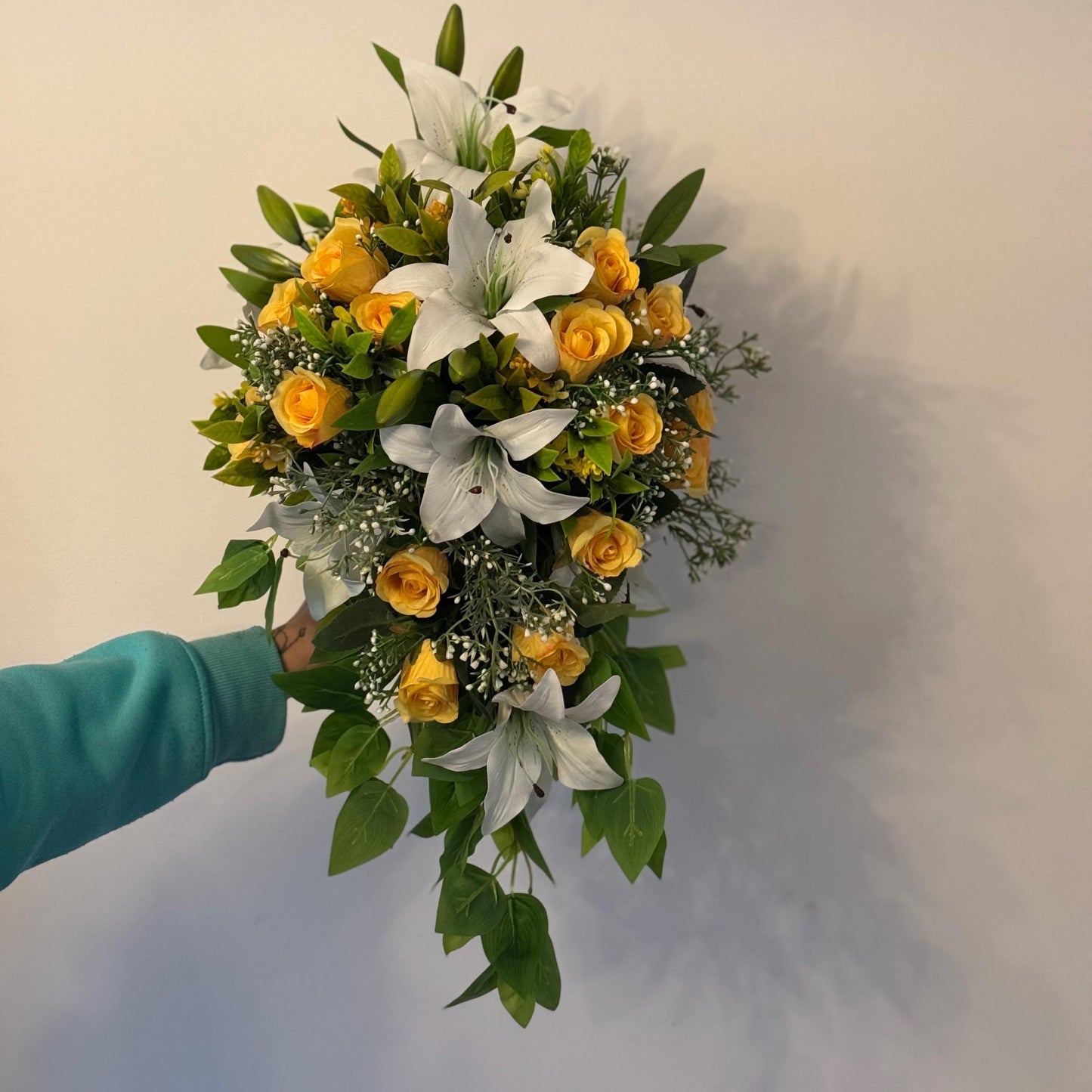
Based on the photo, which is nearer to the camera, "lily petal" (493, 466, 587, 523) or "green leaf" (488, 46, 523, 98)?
"lily petal" (493, 466, 587, 523)

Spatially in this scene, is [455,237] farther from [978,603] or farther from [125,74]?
[978,603]

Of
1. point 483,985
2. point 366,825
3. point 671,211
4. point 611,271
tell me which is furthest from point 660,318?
point 483,985

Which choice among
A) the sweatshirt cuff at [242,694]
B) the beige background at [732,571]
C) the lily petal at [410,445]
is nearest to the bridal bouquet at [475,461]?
the lily petal at [410,445]

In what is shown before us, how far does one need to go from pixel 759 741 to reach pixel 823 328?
0.49 meters

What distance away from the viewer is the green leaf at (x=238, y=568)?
658mm

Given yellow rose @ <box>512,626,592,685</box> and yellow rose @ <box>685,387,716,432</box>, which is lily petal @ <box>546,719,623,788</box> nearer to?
yellow rose @ <box>512,626,592,685</box>

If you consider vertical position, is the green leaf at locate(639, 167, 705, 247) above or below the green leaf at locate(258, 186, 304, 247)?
below

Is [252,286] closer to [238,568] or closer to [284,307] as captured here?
[284,307]

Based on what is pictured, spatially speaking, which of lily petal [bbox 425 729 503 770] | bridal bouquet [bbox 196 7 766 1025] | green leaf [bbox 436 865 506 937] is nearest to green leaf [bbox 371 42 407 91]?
bridal bouquet [bbox 196 7 766 1025]

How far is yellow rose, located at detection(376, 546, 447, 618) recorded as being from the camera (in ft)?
1.96

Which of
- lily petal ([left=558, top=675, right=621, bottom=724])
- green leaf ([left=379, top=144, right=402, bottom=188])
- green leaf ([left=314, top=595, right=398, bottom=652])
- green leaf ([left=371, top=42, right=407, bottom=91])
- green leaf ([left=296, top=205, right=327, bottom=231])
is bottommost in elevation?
lily petal ([left=558, top=675, right=621, bottom=724])

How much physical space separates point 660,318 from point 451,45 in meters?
0.32

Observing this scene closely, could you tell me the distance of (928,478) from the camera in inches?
36.3

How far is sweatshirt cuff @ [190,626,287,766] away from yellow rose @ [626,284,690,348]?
47 cm
